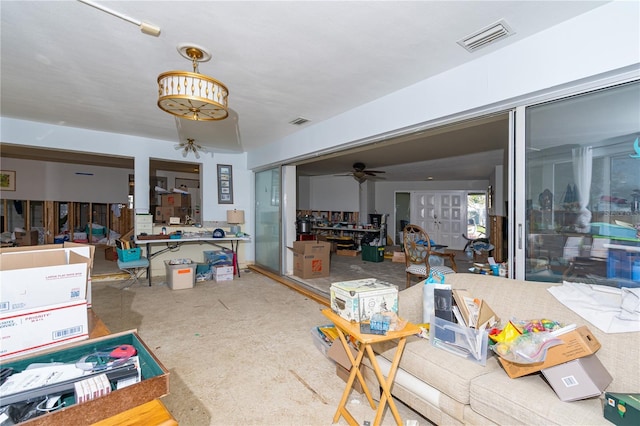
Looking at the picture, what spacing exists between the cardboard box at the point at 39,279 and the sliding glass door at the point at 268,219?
13.2 ft

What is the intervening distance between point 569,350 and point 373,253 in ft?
17.9

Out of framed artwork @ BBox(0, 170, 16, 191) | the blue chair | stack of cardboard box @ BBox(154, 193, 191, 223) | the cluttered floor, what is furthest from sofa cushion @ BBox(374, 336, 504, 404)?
framed artwork @ BBox(0, 170, 16, 191)

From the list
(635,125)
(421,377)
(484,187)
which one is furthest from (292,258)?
(484,187)

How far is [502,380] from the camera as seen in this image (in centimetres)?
153

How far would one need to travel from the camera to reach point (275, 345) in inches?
109

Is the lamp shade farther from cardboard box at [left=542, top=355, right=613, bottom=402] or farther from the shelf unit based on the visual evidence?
cardboard box at [left=542, top=355, right=613, bottom=402]

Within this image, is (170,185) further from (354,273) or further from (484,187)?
(484,187)

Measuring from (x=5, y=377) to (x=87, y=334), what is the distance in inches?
13.6

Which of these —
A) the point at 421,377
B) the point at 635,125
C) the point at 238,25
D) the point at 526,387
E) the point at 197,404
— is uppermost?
the point at 238,25

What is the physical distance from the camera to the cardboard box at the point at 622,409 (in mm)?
1179

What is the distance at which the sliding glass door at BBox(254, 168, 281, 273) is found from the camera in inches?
221

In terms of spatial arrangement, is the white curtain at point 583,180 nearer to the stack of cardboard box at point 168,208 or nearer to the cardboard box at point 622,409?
the cardboard box at point 622,409

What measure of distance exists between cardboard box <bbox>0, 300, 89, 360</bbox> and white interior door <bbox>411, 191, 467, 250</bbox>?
9.55 metres

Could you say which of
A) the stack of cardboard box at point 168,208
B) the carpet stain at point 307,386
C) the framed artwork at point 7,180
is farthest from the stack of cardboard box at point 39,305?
the framed artwork at point 7,180
